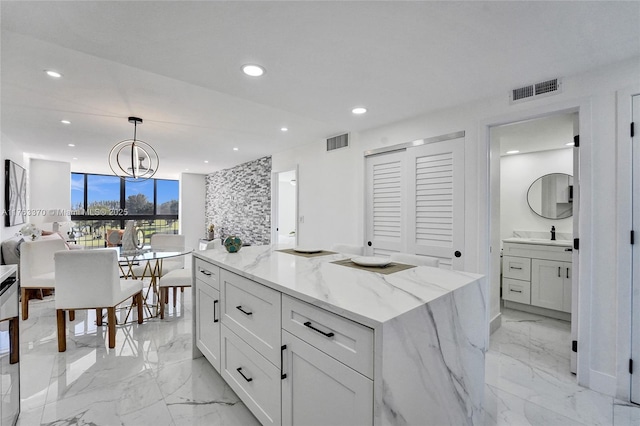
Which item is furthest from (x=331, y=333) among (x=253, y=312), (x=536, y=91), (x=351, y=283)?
(x=536, y=91)

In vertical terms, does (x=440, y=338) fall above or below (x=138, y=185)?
below

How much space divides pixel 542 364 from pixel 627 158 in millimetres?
1774

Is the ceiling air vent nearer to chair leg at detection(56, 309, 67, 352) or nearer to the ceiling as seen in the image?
the ceiling

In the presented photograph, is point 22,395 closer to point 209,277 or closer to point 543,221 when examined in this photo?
point 209,277

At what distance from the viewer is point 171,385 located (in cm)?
204

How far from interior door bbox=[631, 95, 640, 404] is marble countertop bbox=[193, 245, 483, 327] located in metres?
1.32

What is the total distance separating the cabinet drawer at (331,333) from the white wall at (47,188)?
7.60 m

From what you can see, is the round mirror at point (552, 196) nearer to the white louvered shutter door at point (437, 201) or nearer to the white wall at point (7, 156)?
the white louvered shutter door at point (437, 201)

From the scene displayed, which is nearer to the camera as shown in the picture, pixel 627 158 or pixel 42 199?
pixel 627 158

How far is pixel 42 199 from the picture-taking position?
6.47 metres

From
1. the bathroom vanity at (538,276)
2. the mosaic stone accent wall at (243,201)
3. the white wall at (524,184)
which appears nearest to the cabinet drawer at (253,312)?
the bathroom vanity at (538,276)

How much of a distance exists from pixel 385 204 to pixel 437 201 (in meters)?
0.68

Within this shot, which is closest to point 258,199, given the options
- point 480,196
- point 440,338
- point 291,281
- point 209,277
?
point 209,277

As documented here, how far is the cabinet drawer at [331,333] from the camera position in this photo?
3.15 feet
